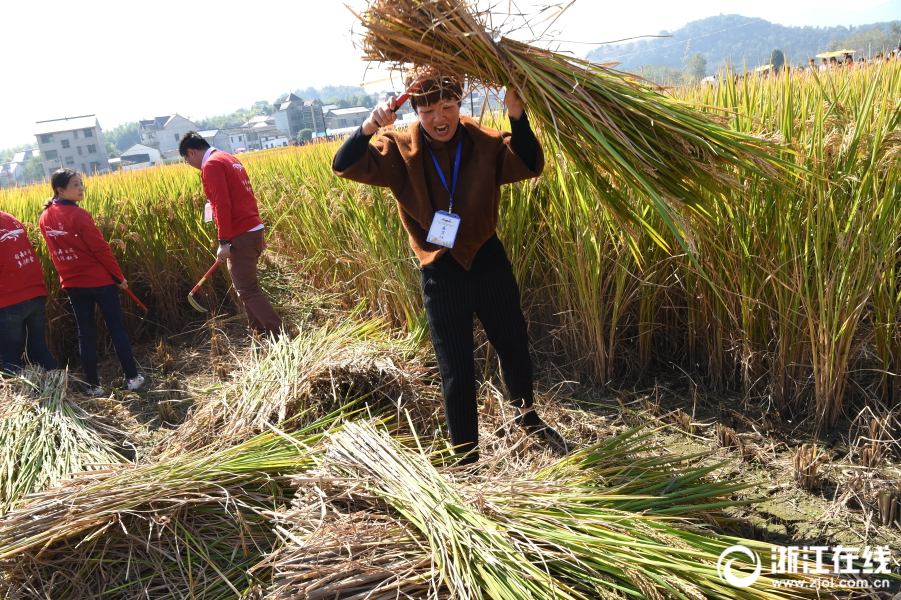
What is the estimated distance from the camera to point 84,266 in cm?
396

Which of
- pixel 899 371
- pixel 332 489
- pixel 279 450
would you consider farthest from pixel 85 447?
pixel 899 371

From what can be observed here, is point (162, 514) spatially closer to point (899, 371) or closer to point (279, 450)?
point (279, 450)

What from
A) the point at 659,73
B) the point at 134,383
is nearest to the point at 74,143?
the point at 134,383

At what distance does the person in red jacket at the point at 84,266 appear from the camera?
3.90 meters

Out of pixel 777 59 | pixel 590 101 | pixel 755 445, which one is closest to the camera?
pixel 590 101

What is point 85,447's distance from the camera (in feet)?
8.93

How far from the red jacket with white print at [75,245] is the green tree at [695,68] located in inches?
154

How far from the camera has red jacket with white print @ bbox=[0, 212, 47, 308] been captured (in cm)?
380

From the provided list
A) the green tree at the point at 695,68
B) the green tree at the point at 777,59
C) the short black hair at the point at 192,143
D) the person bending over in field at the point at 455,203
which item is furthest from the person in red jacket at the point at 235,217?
the green tree at the point at 777,59

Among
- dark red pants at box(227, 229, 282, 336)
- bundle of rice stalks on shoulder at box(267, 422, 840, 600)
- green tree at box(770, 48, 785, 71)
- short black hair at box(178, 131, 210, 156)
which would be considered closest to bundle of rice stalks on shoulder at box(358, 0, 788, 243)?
bundle of rice stalks on shoulder at box(267, 422, 840, 600)

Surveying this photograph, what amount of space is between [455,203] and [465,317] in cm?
43

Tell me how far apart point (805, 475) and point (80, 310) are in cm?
433

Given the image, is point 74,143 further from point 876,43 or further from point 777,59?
point 777,59

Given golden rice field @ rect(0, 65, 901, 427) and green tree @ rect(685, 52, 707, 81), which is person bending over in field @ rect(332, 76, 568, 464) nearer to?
golden rice field @ rect(0, 65, 901, 427)
